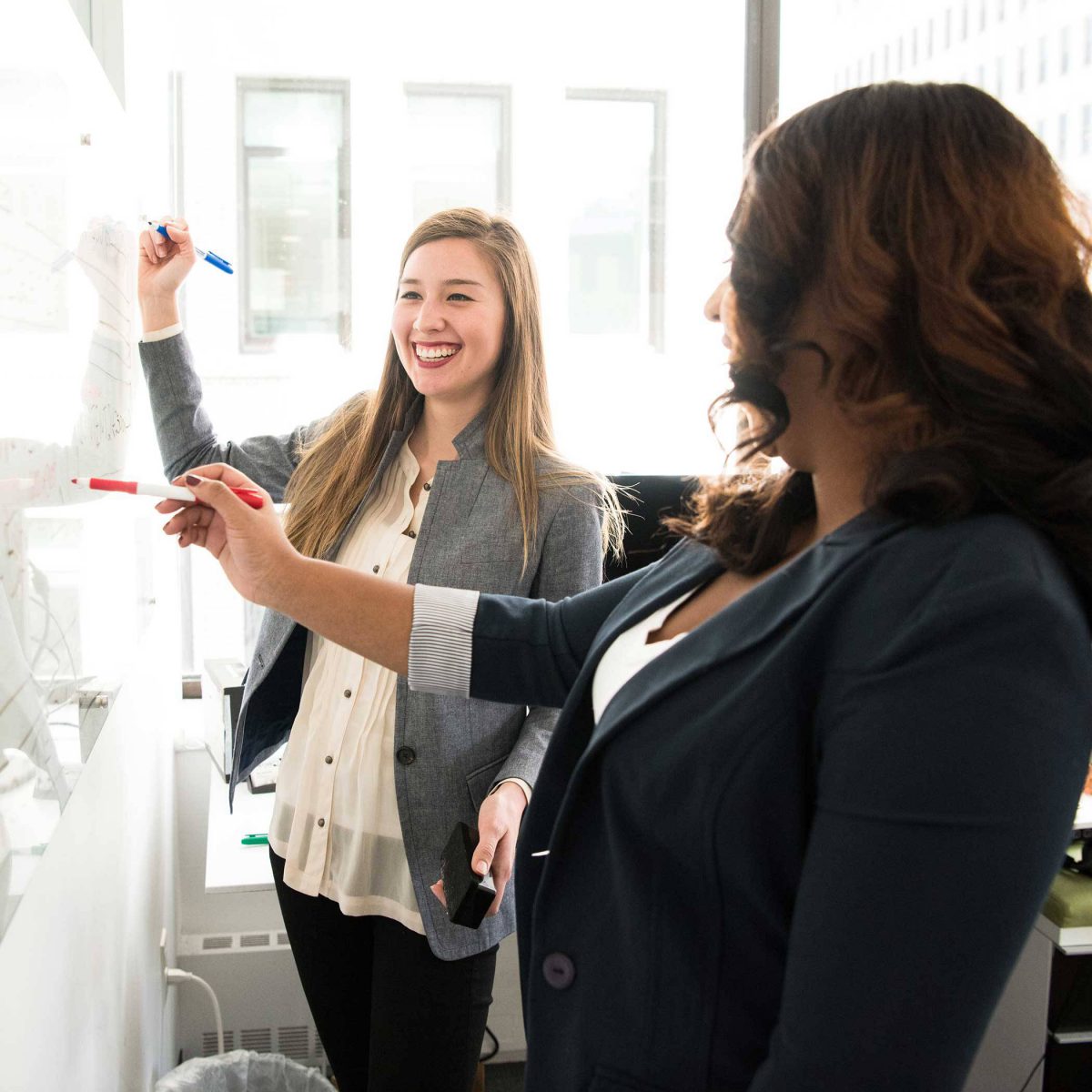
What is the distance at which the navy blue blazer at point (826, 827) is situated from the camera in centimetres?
58

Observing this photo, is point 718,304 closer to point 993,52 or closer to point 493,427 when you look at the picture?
point 493,427

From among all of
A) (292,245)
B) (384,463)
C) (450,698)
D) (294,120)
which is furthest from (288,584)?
(294,120)

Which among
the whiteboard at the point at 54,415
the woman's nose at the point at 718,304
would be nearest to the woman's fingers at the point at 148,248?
the whiteboard at the point at 54,415

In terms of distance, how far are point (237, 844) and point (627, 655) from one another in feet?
4.44

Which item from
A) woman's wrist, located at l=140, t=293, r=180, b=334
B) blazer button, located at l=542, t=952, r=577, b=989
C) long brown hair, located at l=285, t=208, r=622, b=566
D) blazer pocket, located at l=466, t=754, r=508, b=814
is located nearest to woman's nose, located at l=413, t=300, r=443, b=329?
long brown hair, located at l=285, t=208, r=622, b=566

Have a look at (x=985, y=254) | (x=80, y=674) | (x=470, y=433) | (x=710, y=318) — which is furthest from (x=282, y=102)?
(x=985, y=254)

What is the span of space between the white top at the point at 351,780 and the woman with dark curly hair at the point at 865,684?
0.58m

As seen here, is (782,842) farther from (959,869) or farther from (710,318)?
(710,318)

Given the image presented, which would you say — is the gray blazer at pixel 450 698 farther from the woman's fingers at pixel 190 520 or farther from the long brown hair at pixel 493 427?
the woman's fingers at pixel 190 520

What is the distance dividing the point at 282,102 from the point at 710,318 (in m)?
2.14

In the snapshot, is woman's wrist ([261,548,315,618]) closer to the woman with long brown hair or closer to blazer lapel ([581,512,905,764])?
the woman with long brown hair

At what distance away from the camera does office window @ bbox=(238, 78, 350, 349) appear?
8.59 feet

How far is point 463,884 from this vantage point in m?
1.19

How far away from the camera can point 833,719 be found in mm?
635
